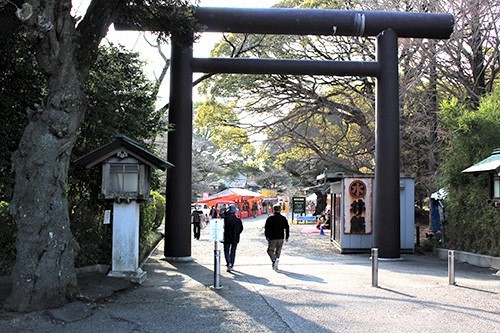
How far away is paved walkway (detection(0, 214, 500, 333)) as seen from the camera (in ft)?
22.9

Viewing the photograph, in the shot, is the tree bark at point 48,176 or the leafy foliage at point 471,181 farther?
the leafy foliage at point 471,181

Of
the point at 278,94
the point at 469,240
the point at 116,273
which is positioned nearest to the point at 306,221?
the point at 278,94

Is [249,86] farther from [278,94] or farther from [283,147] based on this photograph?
[283,147]

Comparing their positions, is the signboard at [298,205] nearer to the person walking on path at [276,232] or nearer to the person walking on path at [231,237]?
the person walking on path at [276,232]

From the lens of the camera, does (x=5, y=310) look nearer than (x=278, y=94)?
Yes

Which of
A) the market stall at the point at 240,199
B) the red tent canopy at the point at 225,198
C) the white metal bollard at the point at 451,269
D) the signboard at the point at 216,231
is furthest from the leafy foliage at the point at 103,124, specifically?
the red tent canopy at the point at 225,198

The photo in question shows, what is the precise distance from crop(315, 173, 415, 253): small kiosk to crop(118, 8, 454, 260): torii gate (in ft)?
6.66

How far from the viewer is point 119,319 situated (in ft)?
24.1

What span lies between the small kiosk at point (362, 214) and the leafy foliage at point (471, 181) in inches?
49.8

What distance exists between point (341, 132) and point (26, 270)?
823 inches

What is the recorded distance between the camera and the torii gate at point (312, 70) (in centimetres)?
1419

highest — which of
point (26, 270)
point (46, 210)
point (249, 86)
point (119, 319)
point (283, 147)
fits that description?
point (249, 86)

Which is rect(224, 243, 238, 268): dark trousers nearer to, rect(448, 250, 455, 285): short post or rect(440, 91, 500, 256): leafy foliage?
rect(448, 250, 455, 285): short post

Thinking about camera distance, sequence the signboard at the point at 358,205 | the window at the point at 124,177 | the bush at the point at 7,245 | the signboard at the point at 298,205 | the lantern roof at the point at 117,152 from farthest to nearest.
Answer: the signboard at the point at 298,205, the signboard at the point at 358,205, the window at the point at 124,177, the lantern roof at the point at 117,152, the bush at the point at 7,245
